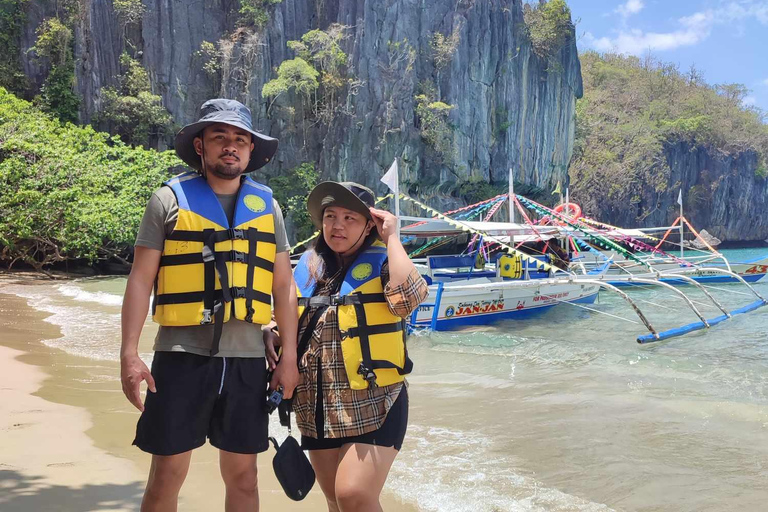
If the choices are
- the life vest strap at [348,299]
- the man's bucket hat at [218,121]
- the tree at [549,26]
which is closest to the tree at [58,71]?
the tree at [549,26]

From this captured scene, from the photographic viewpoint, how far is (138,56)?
87.8 ft

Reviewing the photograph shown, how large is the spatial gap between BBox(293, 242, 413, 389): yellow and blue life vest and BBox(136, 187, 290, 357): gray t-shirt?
0.27 metres

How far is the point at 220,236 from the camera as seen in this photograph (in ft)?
6.90

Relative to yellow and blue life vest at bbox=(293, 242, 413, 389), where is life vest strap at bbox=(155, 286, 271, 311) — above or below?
above

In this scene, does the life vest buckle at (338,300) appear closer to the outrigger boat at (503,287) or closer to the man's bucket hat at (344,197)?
the man's bucket hat at (344,197)

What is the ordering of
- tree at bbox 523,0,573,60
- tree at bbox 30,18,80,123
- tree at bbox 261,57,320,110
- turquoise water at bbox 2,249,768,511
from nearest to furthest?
1. turquoise water at bbox 2,249,768,511
2. tree at bbox 30,18,80,123
3. tree at bbox 261,57,320,110
4. tree at bbox 523,0,573,60

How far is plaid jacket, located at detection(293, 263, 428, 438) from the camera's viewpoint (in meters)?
2.14

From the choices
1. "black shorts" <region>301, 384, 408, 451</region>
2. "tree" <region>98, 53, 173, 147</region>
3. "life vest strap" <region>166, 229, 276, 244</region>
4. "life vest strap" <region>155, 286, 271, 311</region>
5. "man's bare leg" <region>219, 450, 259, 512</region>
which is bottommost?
"man's bare leg" <region>219, 450, 259, 512</region>

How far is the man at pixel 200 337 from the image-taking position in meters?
2.04

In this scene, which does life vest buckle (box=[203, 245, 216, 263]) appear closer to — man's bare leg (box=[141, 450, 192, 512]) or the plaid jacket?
the plaid jacket

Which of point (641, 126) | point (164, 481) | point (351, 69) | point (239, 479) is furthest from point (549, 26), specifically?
point (164, 481)

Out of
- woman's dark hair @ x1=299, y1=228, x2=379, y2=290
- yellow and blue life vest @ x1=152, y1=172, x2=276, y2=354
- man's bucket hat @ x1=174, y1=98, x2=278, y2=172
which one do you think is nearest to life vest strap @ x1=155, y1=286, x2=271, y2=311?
yellow and blue life vest @ x1=152, y1=172, x2=276, y2=354

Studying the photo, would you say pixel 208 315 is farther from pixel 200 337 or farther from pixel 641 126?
pixel 641 126

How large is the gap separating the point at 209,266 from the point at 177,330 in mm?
236
